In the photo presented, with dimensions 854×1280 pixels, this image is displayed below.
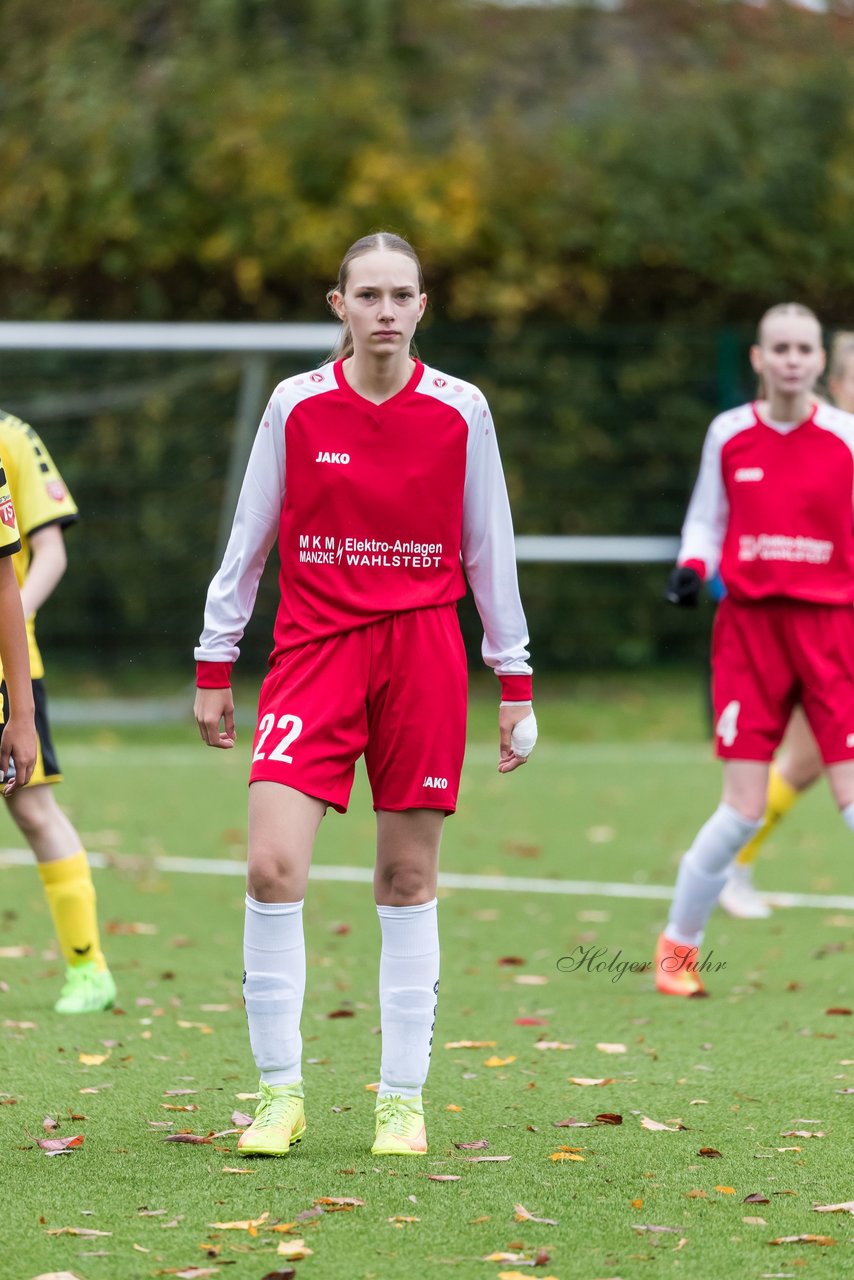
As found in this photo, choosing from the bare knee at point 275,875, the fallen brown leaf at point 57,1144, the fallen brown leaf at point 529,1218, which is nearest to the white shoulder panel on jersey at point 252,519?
the bare knee at point 275,875

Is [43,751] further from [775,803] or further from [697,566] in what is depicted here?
[775,803]

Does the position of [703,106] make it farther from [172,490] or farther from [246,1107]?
[246,1107]

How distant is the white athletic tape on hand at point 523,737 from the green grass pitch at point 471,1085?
0.85 m

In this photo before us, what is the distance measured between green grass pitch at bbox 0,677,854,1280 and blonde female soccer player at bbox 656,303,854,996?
675 mm

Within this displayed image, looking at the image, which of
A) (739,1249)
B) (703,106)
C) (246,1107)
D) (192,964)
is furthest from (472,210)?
(739,1249)

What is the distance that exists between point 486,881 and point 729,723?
266 centimetres

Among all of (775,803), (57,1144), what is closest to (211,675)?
(57,1144)

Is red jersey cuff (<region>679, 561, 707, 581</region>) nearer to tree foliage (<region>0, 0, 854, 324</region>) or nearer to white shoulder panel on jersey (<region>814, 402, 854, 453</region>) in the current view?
white shoulder panel on jersey (<region>814, 402, 854, 453</region>)

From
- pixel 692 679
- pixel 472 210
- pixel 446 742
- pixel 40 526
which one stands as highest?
pixel 472 210

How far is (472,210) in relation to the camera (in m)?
15.2

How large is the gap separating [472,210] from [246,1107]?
1163cm

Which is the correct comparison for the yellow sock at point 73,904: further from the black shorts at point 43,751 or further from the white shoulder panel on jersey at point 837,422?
the white shoulder panel on jersey at point 837,422

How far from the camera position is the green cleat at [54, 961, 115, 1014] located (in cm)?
566

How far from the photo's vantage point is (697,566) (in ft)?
19.4
